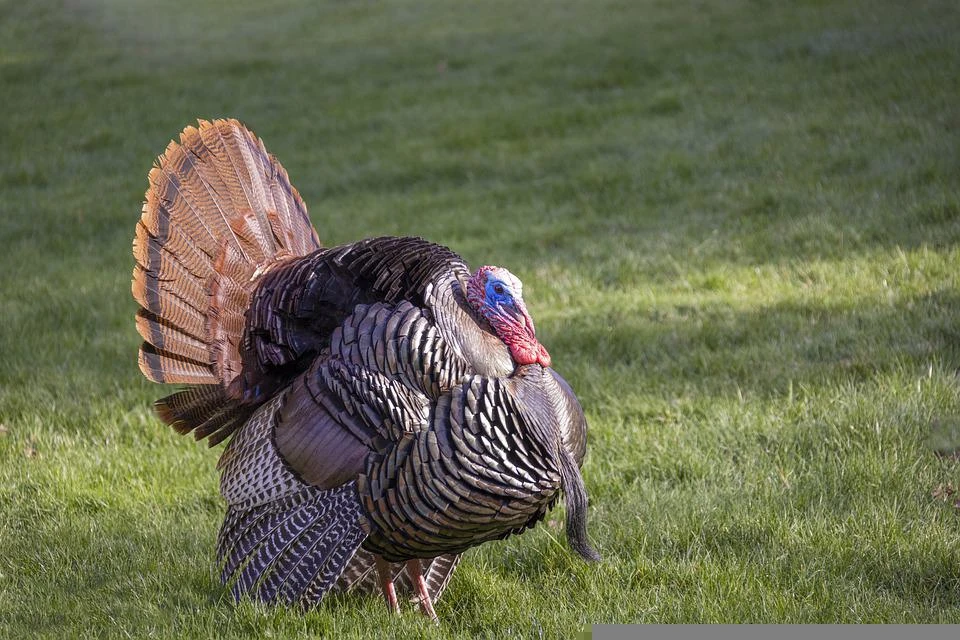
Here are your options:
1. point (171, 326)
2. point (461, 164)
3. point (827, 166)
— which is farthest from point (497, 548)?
point (461, 164)

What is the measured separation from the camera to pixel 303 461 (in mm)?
3523

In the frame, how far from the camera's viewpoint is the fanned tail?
3410 millimetres

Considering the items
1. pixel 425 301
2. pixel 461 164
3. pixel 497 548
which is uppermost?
pixel 425 301

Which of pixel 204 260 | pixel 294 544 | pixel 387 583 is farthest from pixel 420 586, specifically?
pixel 204 260

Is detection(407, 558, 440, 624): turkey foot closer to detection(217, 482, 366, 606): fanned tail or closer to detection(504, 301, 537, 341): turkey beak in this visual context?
detection(217, 482, 366, 606): fanned tail

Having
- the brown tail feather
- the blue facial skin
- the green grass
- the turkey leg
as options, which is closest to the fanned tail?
the green grass

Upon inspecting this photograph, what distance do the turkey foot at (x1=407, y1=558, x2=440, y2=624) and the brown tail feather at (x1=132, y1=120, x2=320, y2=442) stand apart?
32.6 inches

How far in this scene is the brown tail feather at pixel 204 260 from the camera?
379 cm

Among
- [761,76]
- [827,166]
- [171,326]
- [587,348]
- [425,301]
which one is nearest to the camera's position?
[425,301]

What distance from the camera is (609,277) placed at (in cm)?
679

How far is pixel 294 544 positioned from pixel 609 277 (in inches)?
146

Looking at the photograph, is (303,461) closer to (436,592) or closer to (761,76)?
(436,592)

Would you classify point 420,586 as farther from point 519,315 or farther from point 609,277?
point 609,277

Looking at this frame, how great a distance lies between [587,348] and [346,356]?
101 inches
